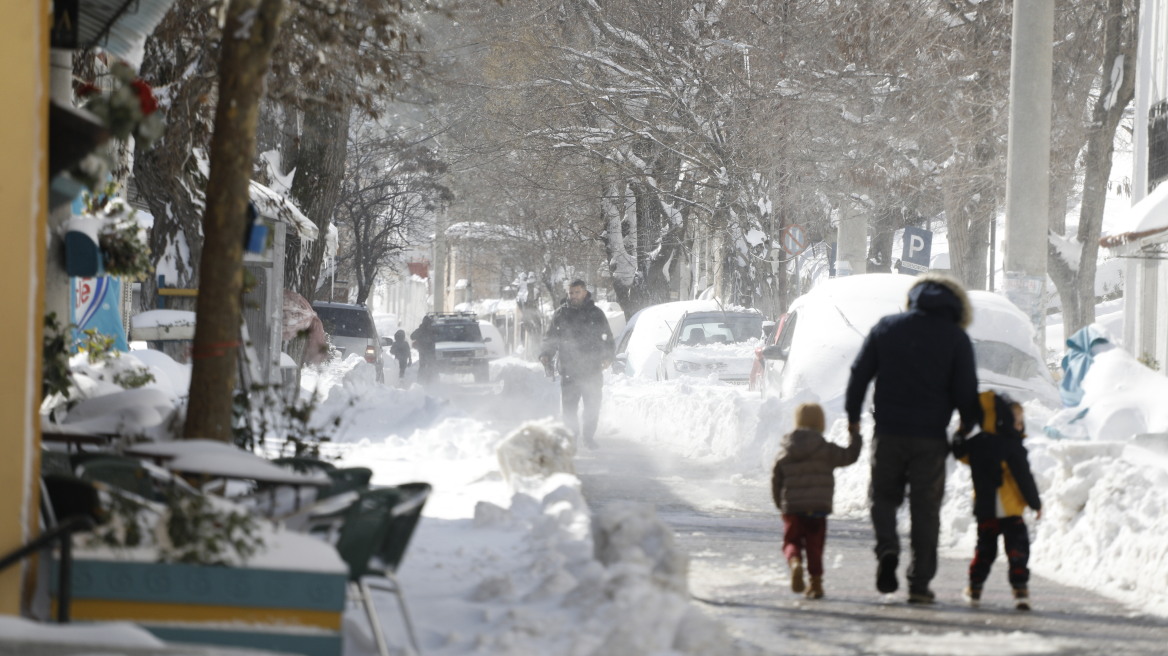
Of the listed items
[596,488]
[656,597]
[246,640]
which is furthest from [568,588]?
[596,488]

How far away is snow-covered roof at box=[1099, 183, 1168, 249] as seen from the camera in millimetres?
14102

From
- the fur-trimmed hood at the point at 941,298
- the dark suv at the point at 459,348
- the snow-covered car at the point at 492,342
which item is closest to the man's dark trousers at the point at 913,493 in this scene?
the fur-trimmed hood at the point at 941,298

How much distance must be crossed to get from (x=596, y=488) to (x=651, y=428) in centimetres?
702

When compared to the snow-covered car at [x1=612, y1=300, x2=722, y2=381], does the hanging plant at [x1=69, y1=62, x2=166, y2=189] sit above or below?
above

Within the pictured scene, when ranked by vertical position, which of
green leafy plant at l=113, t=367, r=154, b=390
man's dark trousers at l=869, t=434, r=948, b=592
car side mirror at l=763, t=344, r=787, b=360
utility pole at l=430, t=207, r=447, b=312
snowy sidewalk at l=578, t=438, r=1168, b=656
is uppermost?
utility pole at l=430, t=207, r=447, b=312

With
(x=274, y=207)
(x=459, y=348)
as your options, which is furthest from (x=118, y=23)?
(x=459, y=348)

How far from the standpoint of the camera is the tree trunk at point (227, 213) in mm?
5535

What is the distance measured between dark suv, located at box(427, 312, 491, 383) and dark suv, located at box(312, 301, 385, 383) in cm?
361

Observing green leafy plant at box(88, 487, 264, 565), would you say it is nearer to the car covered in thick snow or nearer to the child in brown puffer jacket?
the child in brown puffer jacket

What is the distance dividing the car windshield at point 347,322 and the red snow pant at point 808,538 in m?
25.0

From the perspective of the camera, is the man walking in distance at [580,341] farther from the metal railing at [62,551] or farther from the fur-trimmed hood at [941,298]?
the metal railing at [62,551]

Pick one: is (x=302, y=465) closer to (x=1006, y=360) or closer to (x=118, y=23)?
(x=118, y=23)

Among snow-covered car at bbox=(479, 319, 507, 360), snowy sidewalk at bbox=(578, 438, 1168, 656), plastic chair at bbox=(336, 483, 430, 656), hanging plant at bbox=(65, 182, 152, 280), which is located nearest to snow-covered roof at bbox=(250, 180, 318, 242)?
hanging plant at bbox=(65, 182, 152, 280)

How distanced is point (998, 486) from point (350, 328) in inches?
1005
